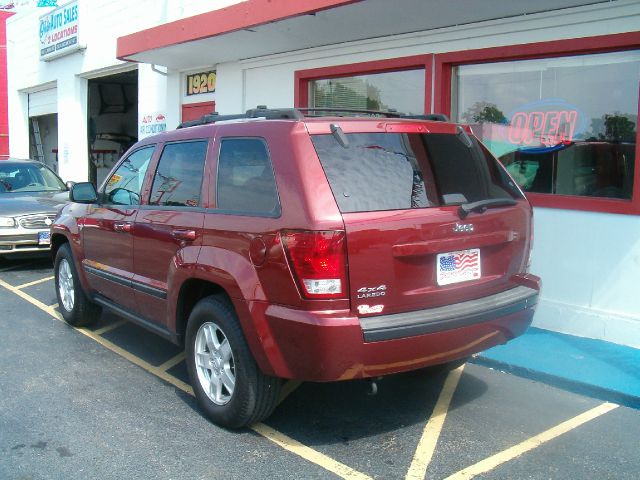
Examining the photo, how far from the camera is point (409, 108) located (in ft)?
26.6

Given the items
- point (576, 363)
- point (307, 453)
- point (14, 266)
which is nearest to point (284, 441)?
point (307, 453)

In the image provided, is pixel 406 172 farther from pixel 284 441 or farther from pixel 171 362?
pixel 171 362

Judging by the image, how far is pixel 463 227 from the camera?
12.5 feet

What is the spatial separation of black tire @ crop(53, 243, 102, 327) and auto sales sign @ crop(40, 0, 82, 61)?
1054cm

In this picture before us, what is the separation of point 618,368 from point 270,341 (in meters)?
3.20

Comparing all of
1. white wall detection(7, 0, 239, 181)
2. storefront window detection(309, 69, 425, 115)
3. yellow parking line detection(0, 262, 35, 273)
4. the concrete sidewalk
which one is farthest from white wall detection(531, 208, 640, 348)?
yellow parking line detection(0, 262, 35, 273)

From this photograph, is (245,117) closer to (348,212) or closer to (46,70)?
(348,212)

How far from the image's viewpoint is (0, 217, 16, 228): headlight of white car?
361 inches

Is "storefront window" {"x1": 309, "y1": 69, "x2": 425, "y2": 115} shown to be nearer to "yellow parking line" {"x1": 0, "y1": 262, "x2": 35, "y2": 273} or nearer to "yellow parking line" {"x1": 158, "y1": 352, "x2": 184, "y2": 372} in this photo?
"yellow parking line" {"x1": 158, "y1": 352, "x2": 184, "y2": 372}

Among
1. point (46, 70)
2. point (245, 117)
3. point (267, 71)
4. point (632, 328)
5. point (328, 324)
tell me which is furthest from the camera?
point (46, 70)

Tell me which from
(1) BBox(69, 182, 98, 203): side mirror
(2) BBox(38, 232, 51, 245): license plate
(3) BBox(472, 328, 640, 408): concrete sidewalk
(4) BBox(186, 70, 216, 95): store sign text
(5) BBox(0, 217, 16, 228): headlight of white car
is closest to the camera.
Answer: (3) BBox(472, 328, 640, 408): concrete sidewalk

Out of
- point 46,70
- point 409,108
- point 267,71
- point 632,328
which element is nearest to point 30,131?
point 46,70

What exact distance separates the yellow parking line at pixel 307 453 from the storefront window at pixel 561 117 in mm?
4003

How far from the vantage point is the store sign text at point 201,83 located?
11039 millimetres
